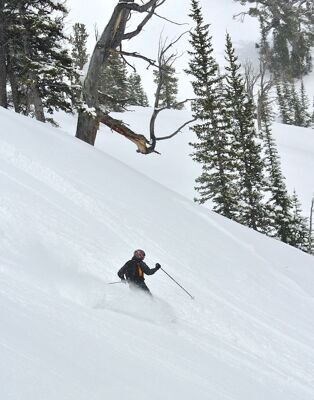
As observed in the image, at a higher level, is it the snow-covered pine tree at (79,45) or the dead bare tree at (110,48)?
the snow-covered pine tree at (79,45)

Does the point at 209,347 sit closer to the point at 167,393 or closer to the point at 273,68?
the point at 167,393

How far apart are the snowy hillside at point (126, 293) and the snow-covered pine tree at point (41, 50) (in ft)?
15.4

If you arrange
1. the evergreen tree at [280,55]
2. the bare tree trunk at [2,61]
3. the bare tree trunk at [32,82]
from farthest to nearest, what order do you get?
the evergreen tree at [280,55] → the bare tree trunk at [2,61] → the bare tree trunk at [32,82]

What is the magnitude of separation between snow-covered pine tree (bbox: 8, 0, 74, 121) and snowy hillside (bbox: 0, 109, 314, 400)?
4.69 metres

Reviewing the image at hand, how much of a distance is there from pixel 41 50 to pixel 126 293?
1510 centimetres

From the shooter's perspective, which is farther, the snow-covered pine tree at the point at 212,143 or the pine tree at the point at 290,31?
the pine tree at the point at 290,31

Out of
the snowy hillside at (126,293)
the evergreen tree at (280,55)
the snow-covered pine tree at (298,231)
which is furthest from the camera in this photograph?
the evergreen tree at (280,55)

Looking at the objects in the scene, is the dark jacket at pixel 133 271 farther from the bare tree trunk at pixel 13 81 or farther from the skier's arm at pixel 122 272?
the bare tree trunk at pixel 13 81

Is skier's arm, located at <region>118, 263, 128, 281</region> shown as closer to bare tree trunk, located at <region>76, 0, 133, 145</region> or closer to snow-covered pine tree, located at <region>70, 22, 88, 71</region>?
bare tree trunk, located at <region>76, 0, 133, 145</region>

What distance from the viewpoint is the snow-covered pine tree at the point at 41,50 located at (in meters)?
19.0

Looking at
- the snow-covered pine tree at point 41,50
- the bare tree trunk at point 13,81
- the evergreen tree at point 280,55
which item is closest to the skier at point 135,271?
the snow-covered pine tree at point 41,50

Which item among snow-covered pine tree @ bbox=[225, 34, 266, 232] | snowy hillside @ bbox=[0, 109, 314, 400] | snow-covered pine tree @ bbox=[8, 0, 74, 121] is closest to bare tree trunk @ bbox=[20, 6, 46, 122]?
snow-covered pine tree @ bbox=[8, 0, 74, 121]

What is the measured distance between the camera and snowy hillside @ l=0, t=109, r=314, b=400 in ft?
14.5

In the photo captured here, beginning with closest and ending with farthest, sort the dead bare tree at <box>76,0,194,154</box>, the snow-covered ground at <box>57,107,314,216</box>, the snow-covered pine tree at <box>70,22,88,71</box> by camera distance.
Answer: the dead bare tree at <box>76,0,194,154</box>, the snow-covered ground at <box>57,107,314,216</box>, the snow-covered pine tree at <box>70,22,88,71</box>
